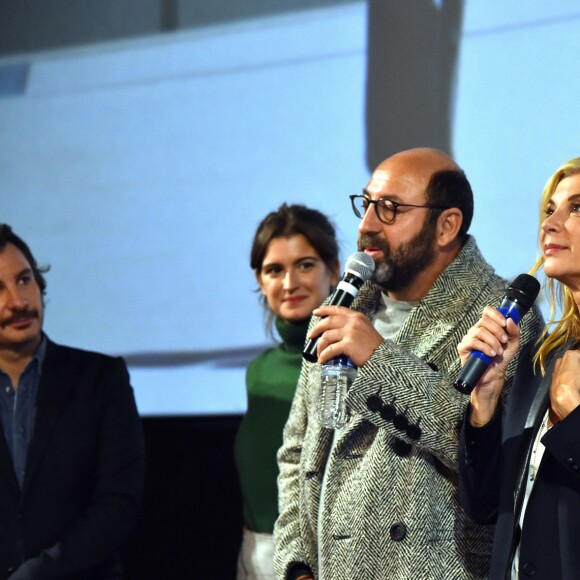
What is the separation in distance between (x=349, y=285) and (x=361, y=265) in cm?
10

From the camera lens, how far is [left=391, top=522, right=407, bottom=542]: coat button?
230cm

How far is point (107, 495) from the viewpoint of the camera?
318 cm

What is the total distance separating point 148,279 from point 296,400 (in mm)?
1488

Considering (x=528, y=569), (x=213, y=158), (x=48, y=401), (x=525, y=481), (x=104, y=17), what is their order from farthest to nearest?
(x=104, y=17)
(x=213, y=158)
(x=48, y=401)
(x=525, y=481)
(x=528, y=569)

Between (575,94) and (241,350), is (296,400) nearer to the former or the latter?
(241,350)

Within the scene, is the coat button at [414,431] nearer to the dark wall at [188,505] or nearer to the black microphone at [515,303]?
the black microphone at [515,303]

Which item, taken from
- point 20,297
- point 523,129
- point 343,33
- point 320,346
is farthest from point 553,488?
point 343,33

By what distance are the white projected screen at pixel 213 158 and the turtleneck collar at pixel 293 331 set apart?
469 millimetres

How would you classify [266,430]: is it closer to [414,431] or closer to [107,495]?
[107,495]

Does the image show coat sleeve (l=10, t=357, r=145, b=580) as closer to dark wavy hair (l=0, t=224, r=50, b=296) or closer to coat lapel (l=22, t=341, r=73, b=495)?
coat lapel (l=22, t=341, r=73, b=495)

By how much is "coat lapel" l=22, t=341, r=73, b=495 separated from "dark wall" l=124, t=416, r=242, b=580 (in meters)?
0.79

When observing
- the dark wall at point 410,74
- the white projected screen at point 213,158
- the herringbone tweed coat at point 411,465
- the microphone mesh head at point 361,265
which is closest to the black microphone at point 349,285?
the microphone mesh head at point 361,265

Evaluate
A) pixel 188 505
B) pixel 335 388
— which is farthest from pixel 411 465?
pixel 188 505

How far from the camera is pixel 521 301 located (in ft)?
6.64
